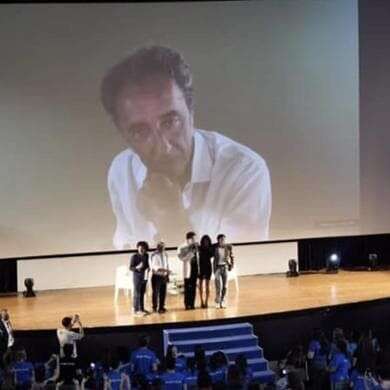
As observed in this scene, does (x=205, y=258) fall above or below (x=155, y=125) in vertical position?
below

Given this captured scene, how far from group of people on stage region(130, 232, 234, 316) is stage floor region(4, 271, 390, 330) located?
0.23 meters

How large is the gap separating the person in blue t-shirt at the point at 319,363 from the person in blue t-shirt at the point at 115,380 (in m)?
1.94

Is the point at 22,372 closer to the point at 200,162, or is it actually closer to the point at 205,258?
the point at 205,258

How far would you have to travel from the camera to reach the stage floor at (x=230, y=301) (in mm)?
13609

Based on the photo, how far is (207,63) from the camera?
16.7 meters

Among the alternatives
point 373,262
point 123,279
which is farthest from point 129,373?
point 373,262

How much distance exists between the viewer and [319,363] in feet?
33.3

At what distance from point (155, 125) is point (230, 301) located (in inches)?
129

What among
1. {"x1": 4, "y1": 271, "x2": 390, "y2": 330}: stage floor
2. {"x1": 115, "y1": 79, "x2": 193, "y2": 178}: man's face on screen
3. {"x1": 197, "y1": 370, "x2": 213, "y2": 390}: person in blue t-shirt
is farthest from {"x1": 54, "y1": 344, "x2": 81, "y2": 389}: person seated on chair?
{"x1": 115, "y1": 79, "x2": 193, "y2": 178}: man's face on screen

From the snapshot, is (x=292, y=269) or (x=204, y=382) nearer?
(x=204, y=382)

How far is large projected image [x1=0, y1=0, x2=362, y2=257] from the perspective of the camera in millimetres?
15938

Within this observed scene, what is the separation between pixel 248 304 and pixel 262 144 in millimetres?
3617

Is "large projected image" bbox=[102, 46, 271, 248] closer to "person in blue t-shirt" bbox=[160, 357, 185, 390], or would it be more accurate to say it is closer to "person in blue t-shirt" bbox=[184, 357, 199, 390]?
"person in blue t-shirt" bbox=[184, 357, 199, 390]

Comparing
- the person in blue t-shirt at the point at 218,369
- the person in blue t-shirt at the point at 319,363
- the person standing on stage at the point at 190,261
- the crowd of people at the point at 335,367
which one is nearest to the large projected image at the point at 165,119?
the person standing on stage at the point at 190,261
